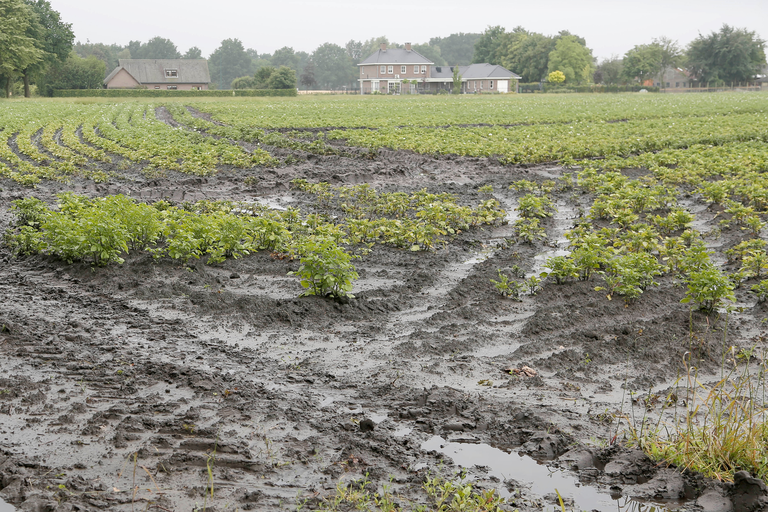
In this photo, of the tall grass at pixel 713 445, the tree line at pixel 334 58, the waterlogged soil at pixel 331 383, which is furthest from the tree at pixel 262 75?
the tall grass at pixel 713 445

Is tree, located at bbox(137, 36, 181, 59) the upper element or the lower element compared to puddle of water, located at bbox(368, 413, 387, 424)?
upper

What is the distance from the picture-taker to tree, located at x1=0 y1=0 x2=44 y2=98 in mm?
67375

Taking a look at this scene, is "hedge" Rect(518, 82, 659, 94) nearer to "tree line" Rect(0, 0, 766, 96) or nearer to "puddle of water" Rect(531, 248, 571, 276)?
"tree line" Rect(0, 0, 766, 96)

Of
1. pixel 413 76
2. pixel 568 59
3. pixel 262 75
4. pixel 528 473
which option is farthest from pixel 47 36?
pixel 528 473

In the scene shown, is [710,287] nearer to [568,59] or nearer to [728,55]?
[568,59]

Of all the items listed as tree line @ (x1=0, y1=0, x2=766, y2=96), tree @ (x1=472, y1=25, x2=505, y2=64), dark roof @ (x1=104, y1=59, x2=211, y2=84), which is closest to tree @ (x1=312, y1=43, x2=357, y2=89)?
tree line @ (x1=0, y1=0, x2=766, y2=96)

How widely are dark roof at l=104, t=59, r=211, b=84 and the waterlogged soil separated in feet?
325

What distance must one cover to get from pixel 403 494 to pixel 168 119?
38895 mm

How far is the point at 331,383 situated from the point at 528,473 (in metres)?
2.03

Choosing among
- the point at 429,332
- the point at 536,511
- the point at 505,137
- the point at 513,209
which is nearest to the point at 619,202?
the point at 513,209

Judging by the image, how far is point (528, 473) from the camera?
173 inches

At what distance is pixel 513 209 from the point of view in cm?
1337

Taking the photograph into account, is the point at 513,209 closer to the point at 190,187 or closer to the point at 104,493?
the point at 190,187

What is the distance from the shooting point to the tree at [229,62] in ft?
514
